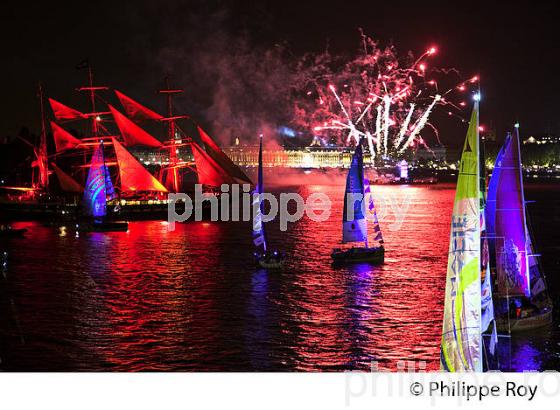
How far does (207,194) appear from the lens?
Answer: 56938 mm

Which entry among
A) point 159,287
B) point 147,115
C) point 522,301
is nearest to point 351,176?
point 159,287

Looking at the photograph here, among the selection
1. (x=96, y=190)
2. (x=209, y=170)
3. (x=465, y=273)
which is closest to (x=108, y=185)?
(x=96, y=190)

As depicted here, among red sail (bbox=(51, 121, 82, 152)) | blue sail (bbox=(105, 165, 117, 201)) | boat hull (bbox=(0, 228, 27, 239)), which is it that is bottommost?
boat hull (bbox=(0, 228, 27, 239))

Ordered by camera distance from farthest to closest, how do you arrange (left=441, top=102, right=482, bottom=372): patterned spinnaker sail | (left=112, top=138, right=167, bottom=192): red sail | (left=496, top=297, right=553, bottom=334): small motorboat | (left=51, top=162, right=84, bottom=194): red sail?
(left=51, top=162, right=84, bottom=194): red sail → (left=112, top=138, right=167, bottom=192): red sail → (left=496, top=297, right=553, bottom=334): small motorboat → (left=441, top=102, right=482, bottom=372): patterned spinnaker sail

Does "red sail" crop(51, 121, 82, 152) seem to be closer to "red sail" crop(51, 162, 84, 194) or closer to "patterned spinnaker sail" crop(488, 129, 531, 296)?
"red sail" crop(51, 162, 84, 194)

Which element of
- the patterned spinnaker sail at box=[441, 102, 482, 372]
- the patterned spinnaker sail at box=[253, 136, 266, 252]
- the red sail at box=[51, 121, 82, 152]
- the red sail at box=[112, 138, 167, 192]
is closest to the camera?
the patterned spinnaker sail at box=[441, 102, 482, 372]

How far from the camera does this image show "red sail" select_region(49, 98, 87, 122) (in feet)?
186

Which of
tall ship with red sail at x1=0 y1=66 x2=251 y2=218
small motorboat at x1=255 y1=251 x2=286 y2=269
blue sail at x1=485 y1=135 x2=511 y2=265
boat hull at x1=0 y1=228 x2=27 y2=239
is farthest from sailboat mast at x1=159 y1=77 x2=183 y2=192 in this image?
blue sail at x1=485 y1=135 x2=511 y2=265

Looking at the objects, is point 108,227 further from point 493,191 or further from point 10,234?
point 493,191

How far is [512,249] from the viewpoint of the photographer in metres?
16.3

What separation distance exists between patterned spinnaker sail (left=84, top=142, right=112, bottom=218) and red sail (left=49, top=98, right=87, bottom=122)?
17.0 meters

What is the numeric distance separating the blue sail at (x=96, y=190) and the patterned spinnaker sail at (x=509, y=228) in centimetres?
2802
